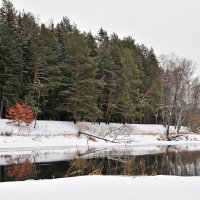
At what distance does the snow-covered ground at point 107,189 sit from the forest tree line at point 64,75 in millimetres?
32574

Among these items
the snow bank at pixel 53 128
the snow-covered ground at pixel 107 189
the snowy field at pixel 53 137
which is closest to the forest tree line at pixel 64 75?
the snow bank at pixel 53 128

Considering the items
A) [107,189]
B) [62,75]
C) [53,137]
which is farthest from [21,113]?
[107,189]

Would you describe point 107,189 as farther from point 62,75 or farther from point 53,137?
point 62,75

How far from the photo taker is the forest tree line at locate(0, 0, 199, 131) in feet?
148

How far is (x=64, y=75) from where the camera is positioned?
2072 inches

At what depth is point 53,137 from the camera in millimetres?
38312

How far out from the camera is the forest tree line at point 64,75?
148ft

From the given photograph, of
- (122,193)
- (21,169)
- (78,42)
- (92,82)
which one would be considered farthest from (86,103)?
(122,193)

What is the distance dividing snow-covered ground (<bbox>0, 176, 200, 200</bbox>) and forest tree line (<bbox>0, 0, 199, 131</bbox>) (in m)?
32.6

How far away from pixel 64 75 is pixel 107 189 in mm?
42343

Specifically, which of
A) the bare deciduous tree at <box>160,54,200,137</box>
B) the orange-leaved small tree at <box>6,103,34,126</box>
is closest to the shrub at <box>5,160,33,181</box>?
the orange-leaved small tree at <box>6,103,34,126</box>

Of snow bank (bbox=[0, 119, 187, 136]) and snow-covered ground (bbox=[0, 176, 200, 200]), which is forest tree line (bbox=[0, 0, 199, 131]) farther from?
snow-covered ground (bbox=[0, 176, 200, 200])

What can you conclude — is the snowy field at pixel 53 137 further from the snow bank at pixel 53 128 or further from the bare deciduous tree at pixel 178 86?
Result: the bare deciduous tree at pixel 178 86

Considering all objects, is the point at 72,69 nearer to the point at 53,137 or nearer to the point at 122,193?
the point at 53,137
